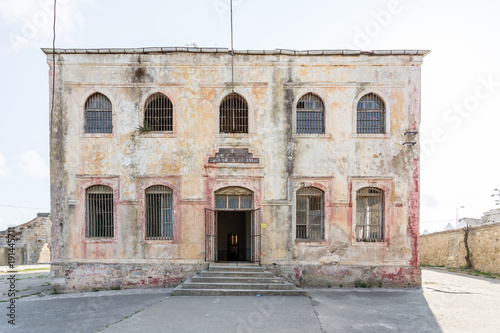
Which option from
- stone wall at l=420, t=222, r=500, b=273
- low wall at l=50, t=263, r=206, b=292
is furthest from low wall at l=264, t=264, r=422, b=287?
stone wall at l=420, t=222, r=500, b=273

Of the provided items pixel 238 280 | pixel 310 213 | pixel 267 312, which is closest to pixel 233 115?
pixel 310 213

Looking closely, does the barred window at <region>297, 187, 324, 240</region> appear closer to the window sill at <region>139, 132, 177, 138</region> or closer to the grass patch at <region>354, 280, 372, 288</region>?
the grass patch at <region>354, 280, 372, 288</region>

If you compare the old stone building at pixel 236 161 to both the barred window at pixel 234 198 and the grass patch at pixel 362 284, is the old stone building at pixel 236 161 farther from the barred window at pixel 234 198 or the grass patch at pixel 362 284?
the grass patch at pixel 362 284

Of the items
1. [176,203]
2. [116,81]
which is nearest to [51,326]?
[176,203]

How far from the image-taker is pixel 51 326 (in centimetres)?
754

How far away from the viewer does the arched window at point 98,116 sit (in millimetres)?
12344

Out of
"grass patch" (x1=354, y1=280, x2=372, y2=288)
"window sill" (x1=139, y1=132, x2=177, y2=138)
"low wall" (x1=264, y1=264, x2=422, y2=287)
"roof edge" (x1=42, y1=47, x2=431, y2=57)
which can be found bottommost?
"grass patch" (x1=354, y1=280, x2=372, y2=288)

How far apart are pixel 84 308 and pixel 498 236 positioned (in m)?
17.1

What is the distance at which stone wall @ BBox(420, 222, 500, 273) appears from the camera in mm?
15547

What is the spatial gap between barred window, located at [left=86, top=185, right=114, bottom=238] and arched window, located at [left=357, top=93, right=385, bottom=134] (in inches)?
380

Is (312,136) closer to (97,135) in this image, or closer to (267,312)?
(267,312)

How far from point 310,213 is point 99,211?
7748 millimetres

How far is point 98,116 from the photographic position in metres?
12.4

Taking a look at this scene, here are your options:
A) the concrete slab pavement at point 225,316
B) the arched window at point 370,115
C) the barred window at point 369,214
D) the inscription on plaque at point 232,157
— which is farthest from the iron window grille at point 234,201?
the arched window at point 370,115
